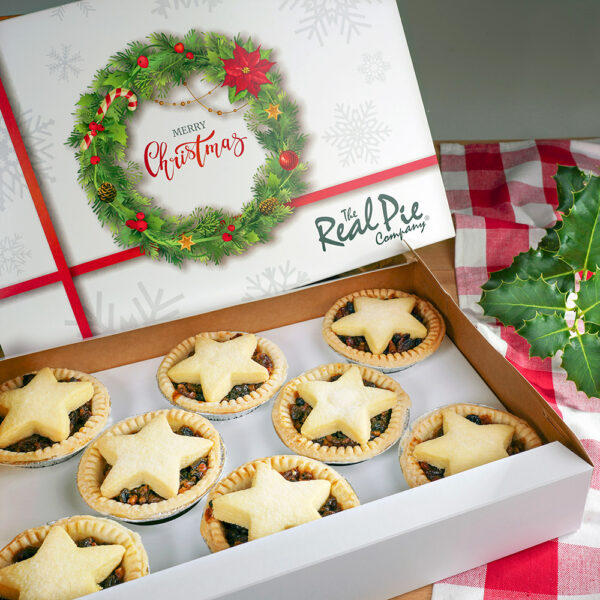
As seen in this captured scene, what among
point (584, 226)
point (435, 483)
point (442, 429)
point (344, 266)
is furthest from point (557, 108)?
point (435, 483)

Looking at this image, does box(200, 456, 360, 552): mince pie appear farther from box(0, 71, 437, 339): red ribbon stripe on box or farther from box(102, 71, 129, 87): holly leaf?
box(102, 71, 129, 87): holly leaf

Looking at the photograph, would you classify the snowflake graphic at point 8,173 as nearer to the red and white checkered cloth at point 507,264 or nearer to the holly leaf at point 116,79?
the holly leaf at point 116,79

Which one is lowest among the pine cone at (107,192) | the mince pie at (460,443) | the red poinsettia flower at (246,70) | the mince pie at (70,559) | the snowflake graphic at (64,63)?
the mince pie at (460,443)

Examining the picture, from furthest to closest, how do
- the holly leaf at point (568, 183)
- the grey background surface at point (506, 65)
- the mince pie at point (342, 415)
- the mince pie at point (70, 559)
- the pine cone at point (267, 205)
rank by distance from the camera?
the grey background surface at point (506, 65), the holly leaf at point (568, 183), the pine cone at point (267, 205), the mince pie at point (342, 415), the mince pie at point (70, 559)

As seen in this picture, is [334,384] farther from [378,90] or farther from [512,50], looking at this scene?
[512,50]

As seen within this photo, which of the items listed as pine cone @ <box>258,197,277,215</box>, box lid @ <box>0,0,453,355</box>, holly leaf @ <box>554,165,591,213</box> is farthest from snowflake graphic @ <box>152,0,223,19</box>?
holly leaf @ <box>554,165,591,213</box>

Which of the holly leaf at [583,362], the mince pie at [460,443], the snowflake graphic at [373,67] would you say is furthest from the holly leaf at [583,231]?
the snowflake graphic at [373,67]

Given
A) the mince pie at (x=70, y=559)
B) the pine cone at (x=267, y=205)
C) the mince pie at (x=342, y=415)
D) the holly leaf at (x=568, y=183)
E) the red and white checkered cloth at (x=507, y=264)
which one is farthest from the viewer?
the holly leaf at (x=568, y=183)

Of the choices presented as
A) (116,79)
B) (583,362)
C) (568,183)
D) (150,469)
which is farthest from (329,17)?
(150,469)
